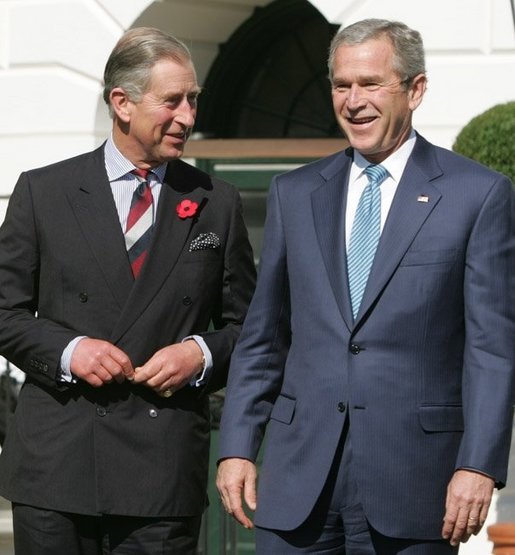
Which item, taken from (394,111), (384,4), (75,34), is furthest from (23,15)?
(394,111)

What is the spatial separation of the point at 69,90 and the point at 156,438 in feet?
16.1

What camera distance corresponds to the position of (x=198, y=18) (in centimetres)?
983

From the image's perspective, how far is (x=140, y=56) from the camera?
16.3ft

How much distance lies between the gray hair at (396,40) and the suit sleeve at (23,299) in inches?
43.2

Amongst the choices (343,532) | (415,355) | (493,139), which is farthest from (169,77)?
(493,139)

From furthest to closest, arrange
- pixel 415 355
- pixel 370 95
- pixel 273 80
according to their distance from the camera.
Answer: pixel 273 80 → pixel 370 95 → pixel 415 355

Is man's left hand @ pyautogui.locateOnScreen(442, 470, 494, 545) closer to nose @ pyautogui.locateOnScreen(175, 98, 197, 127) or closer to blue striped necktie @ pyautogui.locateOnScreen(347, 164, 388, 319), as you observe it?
blue striped necktie @ pyautogui.locateOnScreen(347, 164, 388, 319)

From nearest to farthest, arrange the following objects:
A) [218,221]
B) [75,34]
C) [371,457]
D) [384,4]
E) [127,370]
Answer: [371,457], [127,370], [218,221], [384,4], [75,34]

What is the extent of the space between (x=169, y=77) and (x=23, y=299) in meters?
0.79

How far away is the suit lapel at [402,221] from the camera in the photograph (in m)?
4.36

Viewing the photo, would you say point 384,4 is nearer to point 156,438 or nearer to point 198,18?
point 198,18

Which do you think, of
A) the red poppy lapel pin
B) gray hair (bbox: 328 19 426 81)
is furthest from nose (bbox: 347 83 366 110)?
the red poppy lapel pin

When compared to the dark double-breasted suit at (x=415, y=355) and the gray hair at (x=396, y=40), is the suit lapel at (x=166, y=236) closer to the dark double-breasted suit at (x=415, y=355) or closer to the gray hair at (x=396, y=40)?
the dark double-breasted suit at (x=415, y=355)

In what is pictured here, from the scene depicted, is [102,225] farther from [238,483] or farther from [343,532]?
[343,532]
